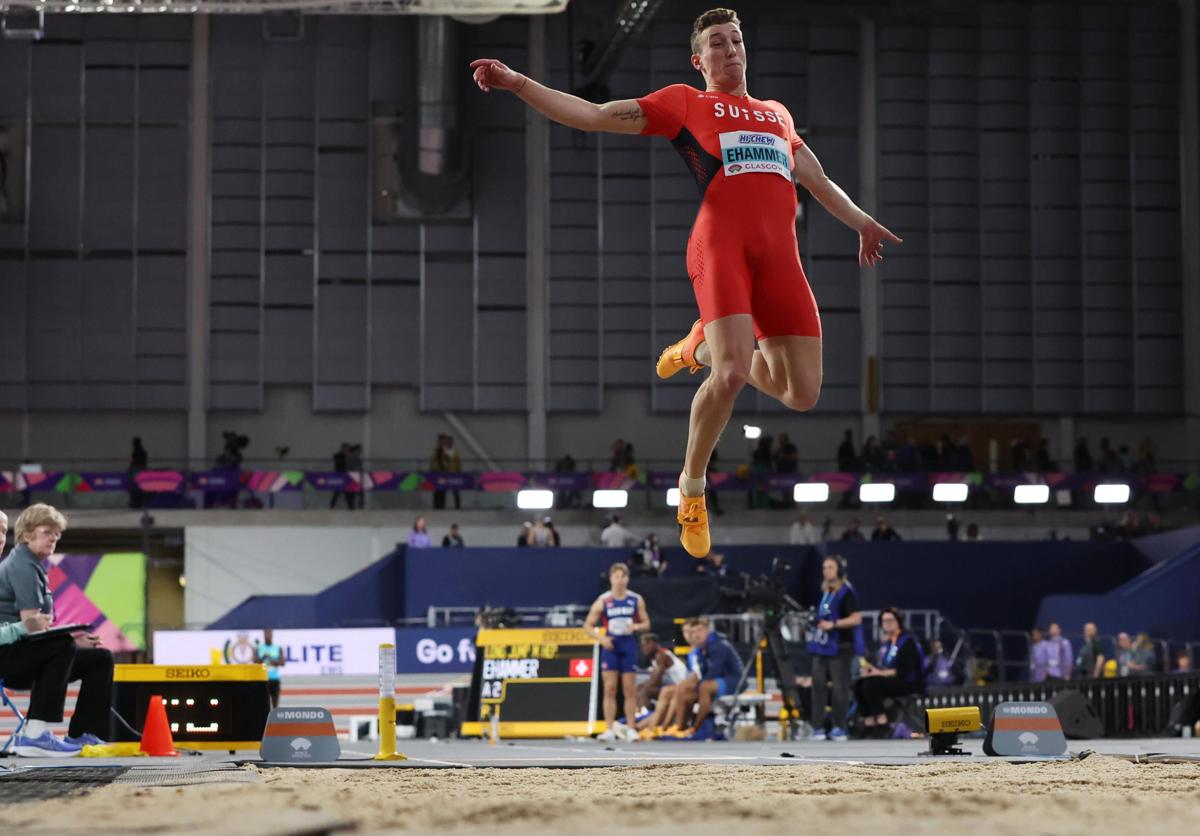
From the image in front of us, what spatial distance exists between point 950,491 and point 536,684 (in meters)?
17.3

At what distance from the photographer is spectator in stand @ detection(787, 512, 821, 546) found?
28.7m

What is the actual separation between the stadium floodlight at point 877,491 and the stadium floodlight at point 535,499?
19.1 ft

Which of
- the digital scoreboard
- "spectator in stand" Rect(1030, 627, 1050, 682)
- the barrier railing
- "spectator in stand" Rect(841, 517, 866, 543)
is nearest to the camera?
the digital scoreboard

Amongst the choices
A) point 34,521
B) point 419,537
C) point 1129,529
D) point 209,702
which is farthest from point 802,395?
point 1129,529

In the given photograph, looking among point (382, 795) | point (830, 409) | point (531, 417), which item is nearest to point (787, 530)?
point (830, 409)

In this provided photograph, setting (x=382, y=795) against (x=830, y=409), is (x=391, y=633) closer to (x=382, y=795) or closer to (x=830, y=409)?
(x=830, y=409)

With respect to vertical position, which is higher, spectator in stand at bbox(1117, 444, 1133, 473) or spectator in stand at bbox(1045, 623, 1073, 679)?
spectator in stand at bbox(1117, 444, 1133, 473)

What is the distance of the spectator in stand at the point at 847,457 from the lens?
3012 centimetres

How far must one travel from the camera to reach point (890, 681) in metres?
13.8

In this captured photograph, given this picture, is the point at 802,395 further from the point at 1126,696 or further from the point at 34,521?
the point at 1126,696

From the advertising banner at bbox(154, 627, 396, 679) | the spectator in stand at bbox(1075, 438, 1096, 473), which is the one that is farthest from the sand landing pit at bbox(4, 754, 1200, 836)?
the spectator in stand at bbox(1075, 438, 1096, 473)

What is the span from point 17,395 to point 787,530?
50.2 feet

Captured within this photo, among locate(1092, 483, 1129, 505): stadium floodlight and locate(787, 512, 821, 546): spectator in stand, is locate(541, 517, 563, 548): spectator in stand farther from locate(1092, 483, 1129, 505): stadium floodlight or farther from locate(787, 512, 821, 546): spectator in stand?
locate(1092, 483, 1129, 505): stadium floodlight

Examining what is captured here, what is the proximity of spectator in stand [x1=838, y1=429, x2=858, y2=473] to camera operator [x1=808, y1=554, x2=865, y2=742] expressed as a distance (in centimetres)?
1596
